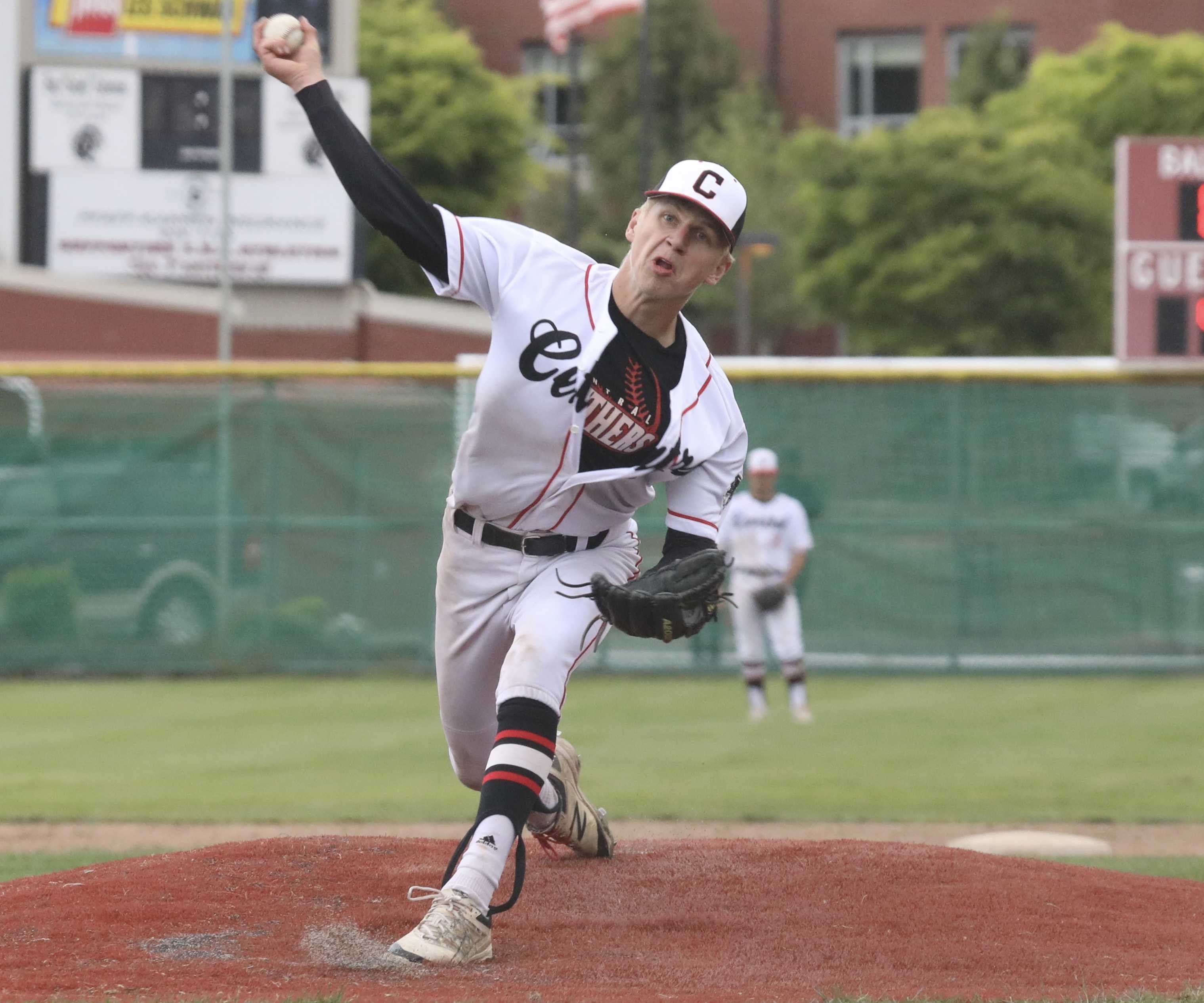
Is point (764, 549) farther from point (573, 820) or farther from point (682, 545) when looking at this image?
point (682, 545)

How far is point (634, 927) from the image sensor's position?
15.2 feet

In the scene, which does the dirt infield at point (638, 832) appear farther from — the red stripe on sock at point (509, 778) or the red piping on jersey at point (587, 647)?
the red stripe on sock at point (509, 778)

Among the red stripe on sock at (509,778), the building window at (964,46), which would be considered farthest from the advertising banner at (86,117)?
the red stripe on sock at (509,778)

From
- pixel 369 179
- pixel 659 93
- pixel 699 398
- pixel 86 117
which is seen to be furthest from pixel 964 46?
pixel 369 179

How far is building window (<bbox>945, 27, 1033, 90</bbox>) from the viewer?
123 feet

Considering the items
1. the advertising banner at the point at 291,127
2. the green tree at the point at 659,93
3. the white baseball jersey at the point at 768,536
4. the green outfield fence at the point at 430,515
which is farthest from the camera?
the green tree at the point at 659,93

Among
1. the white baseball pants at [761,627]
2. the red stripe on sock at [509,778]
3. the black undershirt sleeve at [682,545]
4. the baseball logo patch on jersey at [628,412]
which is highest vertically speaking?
the baseball logo patch on jersey at [628,412]

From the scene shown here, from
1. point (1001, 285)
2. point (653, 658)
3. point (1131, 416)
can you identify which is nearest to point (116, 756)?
point (653, 658)

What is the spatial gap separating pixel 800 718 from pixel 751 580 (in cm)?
105

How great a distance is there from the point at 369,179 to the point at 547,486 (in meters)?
0.90

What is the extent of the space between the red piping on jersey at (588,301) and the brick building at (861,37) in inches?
1360

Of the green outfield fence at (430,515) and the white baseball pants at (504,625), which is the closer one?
the white baseball pants at (504,625)

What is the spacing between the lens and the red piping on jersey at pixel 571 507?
177 inches

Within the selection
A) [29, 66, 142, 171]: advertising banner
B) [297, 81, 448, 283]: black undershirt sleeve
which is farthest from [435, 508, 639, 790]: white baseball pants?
[29, 66, 142, 171]: advertising banner
